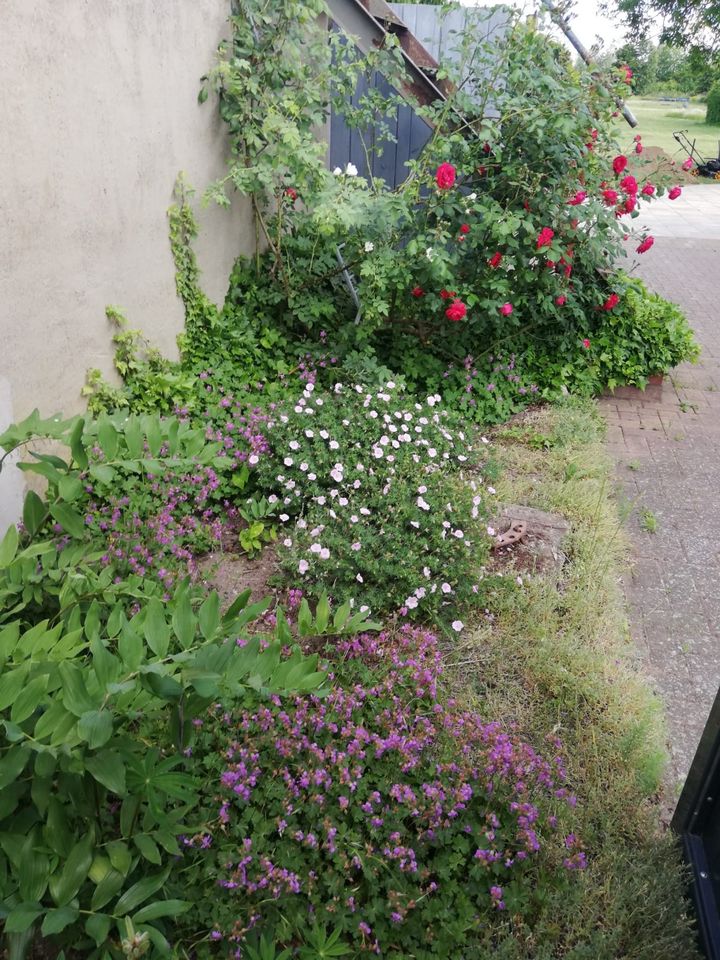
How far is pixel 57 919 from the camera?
5.09 ft

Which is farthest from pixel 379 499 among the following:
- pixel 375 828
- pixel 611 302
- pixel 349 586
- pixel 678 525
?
pixel 611 302

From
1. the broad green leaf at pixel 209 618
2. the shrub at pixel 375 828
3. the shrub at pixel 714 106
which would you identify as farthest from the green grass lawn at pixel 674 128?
the broad green leaf at pixel 209 618

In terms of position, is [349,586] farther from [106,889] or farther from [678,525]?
[678,525]

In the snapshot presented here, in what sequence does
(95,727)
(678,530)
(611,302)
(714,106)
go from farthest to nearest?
(714,106), (611,302), (678,530), (95,727)

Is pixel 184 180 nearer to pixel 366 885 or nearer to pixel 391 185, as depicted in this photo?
pixel 391 185

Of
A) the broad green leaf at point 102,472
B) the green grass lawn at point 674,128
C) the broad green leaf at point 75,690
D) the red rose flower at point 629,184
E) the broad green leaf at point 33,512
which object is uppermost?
the green grass lawn at point 674,128

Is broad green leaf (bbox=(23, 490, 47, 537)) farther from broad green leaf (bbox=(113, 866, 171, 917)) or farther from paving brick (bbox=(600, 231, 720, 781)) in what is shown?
paving brick (bbox=(600, 231, 720, 781))

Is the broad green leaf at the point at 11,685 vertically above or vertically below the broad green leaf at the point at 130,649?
below

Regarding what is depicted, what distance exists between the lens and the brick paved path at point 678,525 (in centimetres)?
316

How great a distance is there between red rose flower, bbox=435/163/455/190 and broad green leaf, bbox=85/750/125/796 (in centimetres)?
404

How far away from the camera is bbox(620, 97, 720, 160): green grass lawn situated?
2276 centimetres

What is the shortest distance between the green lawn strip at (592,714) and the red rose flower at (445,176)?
1.82 meters

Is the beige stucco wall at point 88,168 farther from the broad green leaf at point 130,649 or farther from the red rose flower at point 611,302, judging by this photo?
the red rose flower at point 611,302

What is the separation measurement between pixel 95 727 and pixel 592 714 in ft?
6.93
